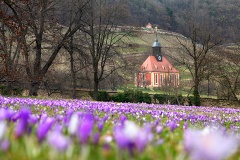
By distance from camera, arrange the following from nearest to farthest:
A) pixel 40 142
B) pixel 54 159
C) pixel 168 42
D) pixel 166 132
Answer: pixel 54 159, pixel 40 142, pixel 166 132, pixel 168 42

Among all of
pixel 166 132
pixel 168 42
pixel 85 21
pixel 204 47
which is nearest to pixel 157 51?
pixel 168 42

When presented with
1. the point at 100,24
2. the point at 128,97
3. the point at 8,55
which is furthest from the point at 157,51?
the point at 8,55

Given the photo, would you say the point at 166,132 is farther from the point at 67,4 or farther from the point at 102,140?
the point at 67,4

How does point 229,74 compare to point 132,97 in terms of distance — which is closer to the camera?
point 229,74

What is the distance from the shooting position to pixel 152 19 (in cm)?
15988

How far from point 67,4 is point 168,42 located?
109238 millimetres

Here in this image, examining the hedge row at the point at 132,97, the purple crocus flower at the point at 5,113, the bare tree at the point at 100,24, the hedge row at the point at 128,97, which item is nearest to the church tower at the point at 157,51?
the hedge row at the point at 132,97

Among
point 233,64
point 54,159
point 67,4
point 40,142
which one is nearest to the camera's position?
point 54,159

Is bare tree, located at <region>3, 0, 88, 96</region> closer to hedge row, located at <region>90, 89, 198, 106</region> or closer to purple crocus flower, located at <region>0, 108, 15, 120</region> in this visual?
hedge row, located at <region>90, 89, 198, 106</region>

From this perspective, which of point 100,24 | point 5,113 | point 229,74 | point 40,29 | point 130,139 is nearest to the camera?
point 130,139

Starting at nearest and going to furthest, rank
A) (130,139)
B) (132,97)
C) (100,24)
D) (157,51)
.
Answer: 1. (130,139)
2. (100,24)
3. (132,97)
4. (157,51)

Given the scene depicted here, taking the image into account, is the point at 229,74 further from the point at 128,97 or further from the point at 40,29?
the point at 40,29

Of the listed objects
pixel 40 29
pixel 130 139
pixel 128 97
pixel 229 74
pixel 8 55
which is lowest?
pixel 128 97

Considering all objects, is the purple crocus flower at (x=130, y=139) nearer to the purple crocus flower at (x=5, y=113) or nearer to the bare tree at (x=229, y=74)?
the purple crocus flower at (x=5, y=113)
